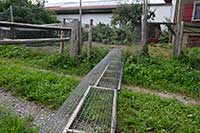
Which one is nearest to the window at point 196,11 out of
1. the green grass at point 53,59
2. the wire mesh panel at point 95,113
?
the green grass at point 53,59

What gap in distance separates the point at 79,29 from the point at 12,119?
15.4 feet

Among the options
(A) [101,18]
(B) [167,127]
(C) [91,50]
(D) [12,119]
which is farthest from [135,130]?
(A) [101,18]

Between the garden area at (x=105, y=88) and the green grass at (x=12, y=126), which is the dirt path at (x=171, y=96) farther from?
the green grass at (x=12, y=126)

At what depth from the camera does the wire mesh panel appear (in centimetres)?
287

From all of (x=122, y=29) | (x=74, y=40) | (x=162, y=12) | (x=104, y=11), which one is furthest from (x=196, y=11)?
(x=74, y=40)

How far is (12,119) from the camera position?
9.64ft

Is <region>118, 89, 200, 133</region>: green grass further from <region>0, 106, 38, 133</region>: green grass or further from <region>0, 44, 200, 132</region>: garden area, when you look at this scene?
<region>0, 106, 38, 133</region>: green grass

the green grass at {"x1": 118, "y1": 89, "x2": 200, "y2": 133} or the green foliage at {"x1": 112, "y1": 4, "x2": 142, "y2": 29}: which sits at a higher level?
the green foliage at {"x1": 112, "y1": 4, "x2": 142, "y2": 29}

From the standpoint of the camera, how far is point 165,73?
253 inches

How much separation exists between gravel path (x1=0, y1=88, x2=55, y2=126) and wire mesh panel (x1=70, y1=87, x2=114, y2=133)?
1.98ft

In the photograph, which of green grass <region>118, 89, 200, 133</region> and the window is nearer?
green grass <region>118, 89, 200, 133</region>

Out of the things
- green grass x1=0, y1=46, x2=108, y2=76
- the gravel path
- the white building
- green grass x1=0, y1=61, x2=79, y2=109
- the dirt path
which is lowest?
the dirt path

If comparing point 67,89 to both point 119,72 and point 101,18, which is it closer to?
point 119,72

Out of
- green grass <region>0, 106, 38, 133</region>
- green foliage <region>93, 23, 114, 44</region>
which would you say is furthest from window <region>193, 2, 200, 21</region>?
green grass <region>0, 106, 38, 133</region>
